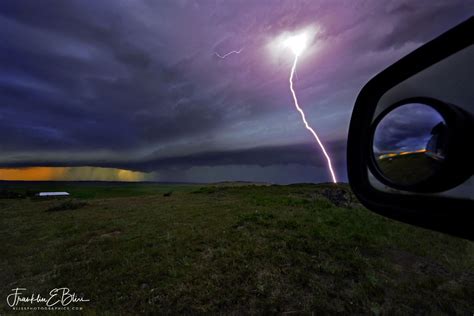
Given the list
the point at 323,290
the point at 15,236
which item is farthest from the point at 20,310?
the point at 15,236

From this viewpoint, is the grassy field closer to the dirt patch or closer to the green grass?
the dirt patch

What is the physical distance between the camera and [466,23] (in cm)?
108

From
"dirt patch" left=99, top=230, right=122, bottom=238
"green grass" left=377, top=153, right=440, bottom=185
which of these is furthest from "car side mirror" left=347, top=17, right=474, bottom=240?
"dirt patch" left=99, top=230, right=122, bottom=238

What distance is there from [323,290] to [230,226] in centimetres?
562

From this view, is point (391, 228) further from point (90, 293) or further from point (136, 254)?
point (90, 293)
